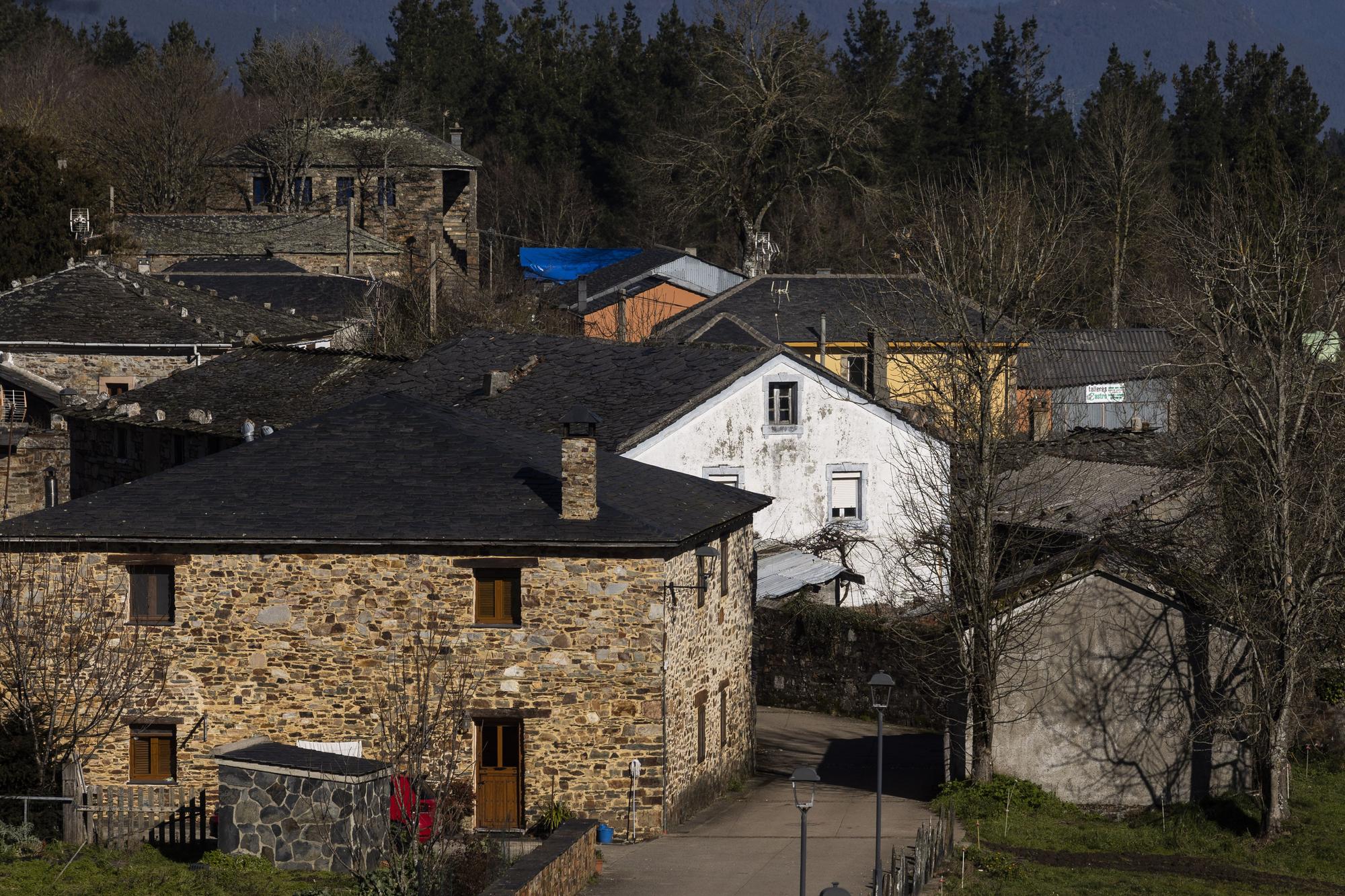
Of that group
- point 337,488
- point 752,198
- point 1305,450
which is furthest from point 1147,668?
point 752,198

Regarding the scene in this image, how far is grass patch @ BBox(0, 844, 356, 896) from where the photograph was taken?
23.7 m

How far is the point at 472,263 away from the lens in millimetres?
87750

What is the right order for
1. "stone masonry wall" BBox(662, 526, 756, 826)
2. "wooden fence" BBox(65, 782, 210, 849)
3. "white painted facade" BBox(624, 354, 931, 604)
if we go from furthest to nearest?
"white painted facade" BBox(624, 354, 931, 604) → "stone masonry wall" BBox(662, 526, 756, 826) → "wooden fence" BBox(65, 782, 210, 849)

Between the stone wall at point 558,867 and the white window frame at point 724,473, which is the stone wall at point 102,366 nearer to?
the white window frame at point 724,473

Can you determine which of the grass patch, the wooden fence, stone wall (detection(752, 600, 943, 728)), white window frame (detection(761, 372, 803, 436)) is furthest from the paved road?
white window frame (detection(761, 372, 803, 436))

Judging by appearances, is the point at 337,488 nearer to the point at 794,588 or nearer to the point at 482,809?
the point at 482,809

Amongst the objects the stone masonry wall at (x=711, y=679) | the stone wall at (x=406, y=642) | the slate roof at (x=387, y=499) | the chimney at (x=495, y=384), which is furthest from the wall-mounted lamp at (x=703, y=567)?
the chimney at (x=495, y=384)

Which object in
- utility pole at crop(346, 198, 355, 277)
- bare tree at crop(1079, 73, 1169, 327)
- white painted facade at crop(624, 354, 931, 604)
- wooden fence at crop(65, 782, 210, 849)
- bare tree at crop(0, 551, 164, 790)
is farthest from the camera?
bare tree at crop(1079, 73, 1169, 327)

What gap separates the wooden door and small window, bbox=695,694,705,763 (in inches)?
128

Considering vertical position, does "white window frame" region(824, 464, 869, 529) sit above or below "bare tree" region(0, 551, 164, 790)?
above

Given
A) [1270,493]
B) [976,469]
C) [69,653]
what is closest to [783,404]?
[976,469]

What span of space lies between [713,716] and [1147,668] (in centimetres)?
708

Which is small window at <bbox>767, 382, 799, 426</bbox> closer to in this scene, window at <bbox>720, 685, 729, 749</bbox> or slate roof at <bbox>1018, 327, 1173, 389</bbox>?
window at <bbox>720, 685, 729, 749</bbox>

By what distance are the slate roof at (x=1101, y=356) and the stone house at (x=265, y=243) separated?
2958 centimetres
